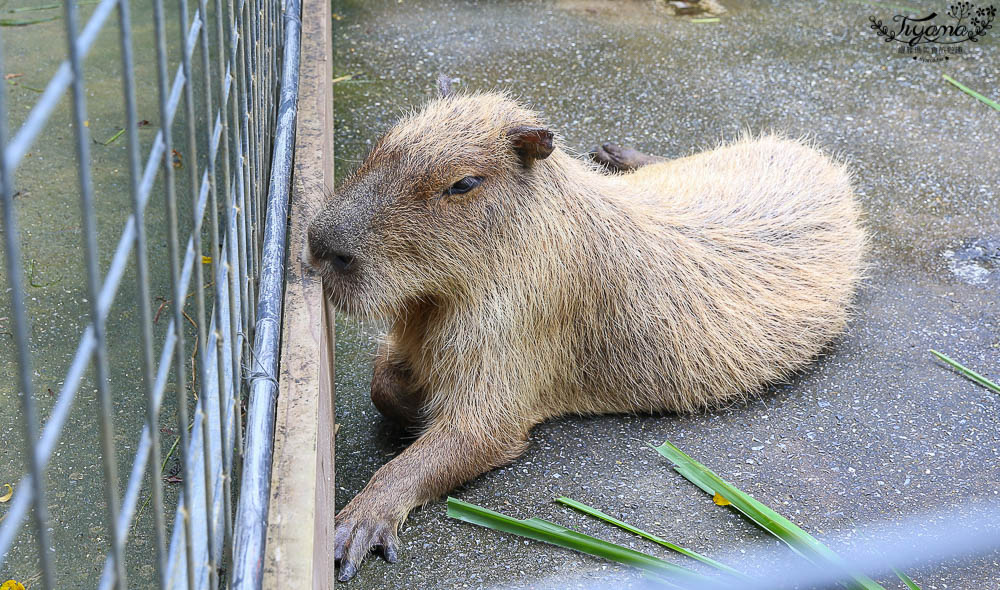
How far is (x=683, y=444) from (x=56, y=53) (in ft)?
11.6

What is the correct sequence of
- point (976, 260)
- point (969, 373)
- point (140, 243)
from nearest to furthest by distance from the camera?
point (140, 243), point (969, 373), point (976, 260)

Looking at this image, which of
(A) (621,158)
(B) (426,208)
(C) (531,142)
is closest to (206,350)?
(B) (426,208)

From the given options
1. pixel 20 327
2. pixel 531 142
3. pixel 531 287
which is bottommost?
pixel 531 287

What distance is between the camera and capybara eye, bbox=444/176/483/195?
8.57ft

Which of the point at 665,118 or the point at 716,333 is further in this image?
the point at 665,118

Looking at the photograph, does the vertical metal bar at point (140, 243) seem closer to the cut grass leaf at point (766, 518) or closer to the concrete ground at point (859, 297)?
the concrete ground at point (859, 297)

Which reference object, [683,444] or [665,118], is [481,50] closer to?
[665,118]

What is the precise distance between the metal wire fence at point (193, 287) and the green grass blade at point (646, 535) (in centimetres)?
95

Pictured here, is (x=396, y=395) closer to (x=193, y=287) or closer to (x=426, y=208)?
(x=426, y=208)

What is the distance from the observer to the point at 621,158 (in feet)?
13.9

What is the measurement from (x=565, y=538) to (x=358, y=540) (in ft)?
1.66

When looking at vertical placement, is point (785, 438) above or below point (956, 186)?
below

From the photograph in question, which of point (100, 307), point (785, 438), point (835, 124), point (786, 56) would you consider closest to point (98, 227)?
point (785, 438)

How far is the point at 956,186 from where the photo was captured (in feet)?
14.1
